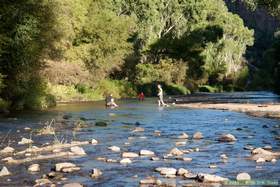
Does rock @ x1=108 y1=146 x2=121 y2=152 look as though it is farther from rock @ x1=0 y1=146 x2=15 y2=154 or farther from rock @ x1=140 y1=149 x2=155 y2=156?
rock @ x1=0 y1=146 x2=15 y2=154

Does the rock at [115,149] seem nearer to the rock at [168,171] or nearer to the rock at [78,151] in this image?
the rock at [78,151]

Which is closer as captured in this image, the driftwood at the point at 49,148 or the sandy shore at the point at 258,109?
the driftwood at the point at 49,148

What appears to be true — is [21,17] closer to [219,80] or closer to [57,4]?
[57,4]

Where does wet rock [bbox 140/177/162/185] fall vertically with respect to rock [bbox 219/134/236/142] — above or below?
below

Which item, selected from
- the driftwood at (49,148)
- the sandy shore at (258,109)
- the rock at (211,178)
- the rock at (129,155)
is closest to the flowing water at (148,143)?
the rock at (129,155)

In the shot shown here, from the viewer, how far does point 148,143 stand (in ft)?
73.4

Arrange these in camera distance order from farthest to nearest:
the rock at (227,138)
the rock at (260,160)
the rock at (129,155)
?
1. the rock at (227,138)
2. the rock at (129,155)
3. the rock at (260,160)

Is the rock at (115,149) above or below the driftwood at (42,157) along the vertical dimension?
above

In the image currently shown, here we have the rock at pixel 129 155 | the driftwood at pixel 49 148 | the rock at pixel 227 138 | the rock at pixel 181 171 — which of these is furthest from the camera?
the rock at pixel 227 138

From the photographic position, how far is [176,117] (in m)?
36.2

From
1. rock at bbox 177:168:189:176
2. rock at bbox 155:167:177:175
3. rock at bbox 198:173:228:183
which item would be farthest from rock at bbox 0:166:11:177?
rock at bbox 198:173:228:183

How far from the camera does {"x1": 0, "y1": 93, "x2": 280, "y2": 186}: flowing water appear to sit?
15.2 meters

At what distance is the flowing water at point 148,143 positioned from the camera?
15250 millimetres

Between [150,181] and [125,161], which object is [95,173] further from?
[125,161]
